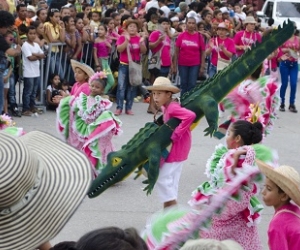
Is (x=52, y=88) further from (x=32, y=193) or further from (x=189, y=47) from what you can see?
(x=32, y=193)

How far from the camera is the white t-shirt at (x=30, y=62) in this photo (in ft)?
39.0

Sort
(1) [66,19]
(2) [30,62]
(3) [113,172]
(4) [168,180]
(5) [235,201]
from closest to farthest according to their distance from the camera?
(5) [235,201] → (3) [113,172] → (4) [168,180] → (2) [30,62] → (1) [66,19]

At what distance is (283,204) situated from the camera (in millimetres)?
4754

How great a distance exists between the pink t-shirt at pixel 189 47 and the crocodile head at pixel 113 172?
6.82 meters

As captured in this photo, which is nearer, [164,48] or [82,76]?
[82,76]

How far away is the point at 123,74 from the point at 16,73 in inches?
74.0

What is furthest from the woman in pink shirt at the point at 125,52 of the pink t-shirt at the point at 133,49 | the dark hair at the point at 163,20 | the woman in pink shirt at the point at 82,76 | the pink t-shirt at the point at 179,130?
the pink t-shirt at the point at 179,130

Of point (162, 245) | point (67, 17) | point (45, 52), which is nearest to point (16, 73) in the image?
point (45, 52)

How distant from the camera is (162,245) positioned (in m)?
4.22

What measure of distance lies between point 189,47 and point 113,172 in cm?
691

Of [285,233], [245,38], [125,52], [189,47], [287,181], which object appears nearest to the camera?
[285,233]

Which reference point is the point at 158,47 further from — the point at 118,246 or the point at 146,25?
the point at 118,246

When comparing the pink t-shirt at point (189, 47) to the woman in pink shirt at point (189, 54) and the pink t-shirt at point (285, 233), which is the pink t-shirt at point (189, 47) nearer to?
the woman in pink shirt at point (189, 54)

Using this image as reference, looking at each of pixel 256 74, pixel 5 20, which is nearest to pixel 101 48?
pixel 5 20
